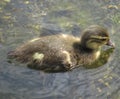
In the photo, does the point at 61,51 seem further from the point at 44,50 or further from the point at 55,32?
the point at 55,32

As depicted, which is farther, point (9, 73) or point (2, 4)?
point (2, 4)

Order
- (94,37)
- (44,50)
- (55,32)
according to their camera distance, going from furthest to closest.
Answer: (55,32)
(94,37)
(44,50)

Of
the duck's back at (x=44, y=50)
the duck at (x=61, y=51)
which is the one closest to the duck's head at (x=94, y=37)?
the duck at (x=61, y=51)

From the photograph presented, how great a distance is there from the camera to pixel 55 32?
15.0 feet

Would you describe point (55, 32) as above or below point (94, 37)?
below

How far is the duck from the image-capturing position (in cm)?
402

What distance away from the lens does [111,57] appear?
434 centimetres

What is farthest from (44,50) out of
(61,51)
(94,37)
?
(94,37)

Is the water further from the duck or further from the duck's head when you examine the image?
the duck's head

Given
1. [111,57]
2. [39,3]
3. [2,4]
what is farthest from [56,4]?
[111,57]

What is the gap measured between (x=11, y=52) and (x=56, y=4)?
118 centimetres

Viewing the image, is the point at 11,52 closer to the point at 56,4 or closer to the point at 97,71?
the point at 97,71

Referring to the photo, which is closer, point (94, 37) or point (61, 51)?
point (61, 51)

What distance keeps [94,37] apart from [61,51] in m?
0.39
